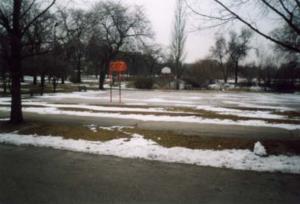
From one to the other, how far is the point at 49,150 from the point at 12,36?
15.8 ft

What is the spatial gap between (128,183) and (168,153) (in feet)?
6.80

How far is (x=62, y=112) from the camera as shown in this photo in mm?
13562

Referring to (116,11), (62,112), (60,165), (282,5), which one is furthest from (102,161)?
(116,11)

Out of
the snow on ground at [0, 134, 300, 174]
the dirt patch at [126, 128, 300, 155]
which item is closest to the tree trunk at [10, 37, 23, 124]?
the snow on ground at [0, 134, 300, 174]

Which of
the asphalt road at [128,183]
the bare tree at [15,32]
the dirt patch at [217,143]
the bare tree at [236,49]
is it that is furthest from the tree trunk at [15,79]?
the bare tree at [236,49]

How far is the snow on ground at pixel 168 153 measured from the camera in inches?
245

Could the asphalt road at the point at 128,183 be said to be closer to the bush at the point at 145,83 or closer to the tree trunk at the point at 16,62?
the tree trunk at the point at 16,62

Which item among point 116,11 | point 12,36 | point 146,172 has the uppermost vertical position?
point 116,11

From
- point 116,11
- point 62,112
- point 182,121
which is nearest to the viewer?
point 182,121

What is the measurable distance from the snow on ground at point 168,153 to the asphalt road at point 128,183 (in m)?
0.36

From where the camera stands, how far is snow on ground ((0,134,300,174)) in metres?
6.23

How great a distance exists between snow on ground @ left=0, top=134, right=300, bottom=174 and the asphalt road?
355mm

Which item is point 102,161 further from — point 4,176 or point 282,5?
point 282,5

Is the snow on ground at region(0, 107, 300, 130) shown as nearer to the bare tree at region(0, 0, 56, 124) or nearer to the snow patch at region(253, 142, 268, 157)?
the bare tree at region(0, 0, 56, 124)
